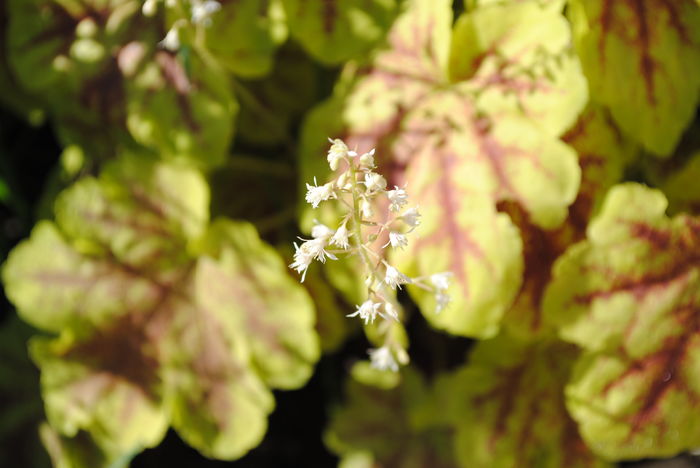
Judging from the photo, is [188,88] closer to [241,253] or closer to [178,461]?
[241,253]

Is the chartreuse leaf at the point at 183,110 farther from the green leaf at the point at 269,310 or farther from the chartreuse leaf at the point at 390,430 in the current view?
the chartreuse leaf at the point at 390,430

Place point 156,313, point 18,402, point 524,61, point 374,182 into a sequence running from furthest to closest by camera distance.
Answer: point 18,402 → point 156,313 → point 524,61 → point 374,182

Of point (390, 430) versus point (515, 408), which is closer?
point (515, 408)

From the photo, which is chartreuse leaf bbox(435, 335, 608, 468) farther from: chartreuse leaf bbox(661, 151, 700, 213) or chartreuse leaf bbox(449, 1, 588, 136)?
chartreuse leaf bbox(449, 1, 588, 136)

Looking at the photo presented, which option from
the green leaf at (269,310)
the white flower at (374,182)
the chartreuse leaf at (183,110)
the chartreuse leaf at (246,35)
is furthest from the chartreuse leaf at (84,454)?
the white flower at (374,182)

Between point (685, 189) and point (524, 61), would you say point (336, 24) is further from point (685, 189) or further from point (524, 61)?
point (685, 189)

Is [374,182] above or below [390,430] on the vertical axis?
above

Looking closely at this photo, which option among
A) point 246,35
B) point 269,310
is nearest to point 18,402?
point 269,310

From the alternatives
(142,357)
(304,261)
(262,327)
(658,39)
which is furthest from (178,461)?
(658,39)

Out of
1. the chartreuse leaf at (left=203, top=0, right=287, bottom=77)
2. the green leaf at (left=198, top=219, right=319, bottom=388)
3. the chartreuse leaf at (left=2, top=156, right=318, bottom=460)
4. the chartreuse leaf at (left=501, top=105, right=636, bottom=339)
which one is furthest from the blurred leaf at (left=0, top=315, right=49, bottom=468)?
the chartreuse leaf at (left=501, top=105, right=636, bottom=339)
